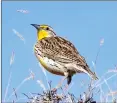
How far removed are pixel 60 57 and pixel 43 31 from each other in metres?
1.10

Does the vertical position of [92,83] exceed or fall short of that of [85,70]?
it exceeds it

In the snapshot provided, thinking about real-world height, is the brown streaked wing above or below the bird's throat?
below

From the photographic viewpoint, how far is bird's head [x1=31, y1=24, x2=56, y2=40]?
601 centimetres

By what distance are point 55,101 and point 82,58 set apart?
2.02 metres

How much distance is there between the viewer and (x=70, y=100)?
297 centimetres

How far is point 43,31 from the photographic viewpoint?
240 inches

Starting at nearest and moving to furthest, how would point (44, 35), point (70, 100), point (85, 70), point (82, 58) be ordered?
point (70, 100) < point (85, 70) < point (82, 58) < point (44, 35)

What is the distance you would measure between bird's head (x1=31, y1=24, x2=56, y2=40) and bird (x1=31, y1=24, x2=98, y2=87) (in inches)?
7.8

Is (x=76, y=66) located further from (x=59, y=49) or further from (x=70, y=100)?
(x=70, y=100)

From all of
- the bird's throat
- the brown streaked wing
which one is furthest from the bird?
the bird's throat

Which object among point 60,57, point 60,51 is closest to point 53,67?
point 60,57

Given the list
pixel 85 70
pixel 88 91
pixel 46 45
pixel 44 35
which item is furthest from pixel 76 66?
pixel 88 91

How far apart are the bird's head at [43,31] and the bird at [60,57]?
20cm

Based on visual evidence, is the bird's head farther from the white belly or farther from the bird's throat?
the white belly
